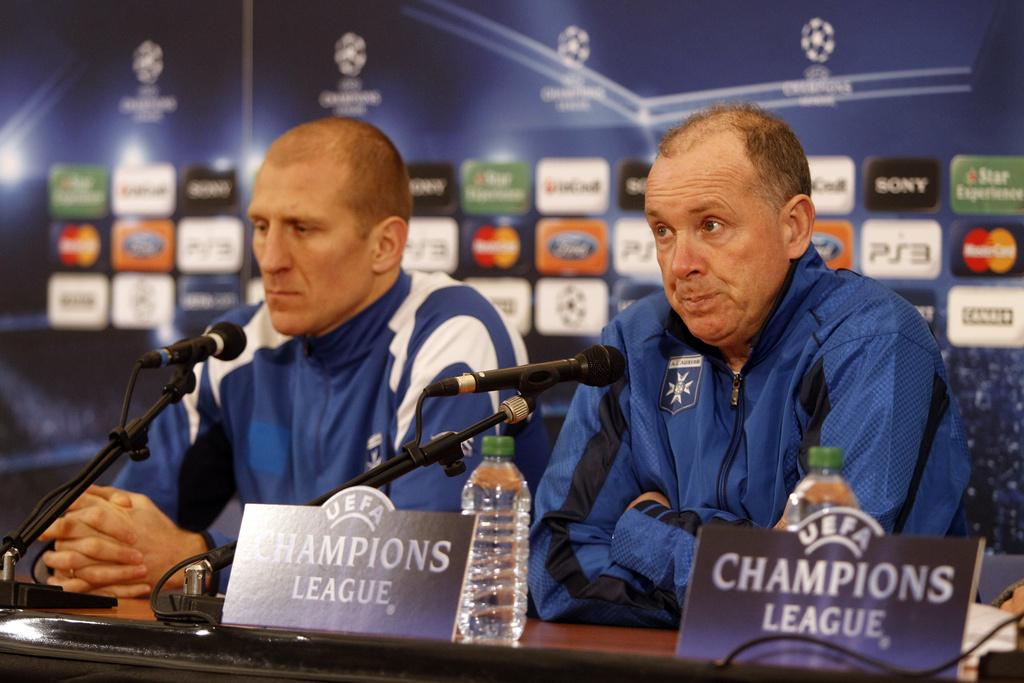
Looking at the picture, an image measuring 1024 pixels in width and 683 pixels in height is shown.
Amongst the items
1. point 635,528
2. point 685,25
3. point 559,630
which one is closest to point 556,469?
point 635,528

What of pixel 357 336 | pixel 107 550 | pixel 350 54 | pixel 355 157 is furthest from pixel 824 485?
pixel 350 54

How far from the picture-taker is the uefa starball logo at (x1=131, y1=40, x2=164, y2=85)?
3.78 meters

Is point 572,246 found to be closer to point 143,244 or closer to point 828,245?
point 828,245

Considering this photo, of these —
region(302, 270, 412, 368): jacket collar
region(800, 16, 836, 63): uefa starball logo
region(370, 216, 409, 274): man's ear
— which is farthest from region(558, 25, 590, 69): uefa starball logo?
region(302, 270, 412, 368): jacket collar

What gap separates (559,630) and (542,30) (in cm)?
204

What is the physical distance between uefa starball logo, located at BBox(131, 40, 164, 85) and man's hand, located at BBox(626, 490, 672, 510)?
2.33 metres

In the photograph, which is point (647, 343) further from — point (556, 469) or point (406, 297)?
point (406, 297)

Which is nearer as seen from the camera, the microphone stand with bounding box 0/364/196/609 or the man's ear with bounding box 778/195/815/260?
the microphone stand with bounding box 0/364/196/609

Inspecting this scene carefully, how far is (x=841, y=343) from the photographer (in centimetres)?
205

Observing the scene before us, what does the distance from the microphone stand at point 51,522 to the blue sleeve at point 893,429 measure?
109 cm

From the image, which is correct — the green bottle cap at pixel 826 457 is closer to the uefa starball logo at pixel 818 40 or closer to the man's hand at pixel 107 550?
the man's hand at pixel 107 550

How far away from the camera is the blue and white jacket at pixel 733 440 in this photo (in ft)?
6.35

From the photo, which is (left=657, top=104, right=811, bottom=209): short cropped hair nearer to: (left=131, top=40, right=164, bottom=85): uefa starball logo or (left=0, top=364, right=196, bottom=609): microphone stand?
(left=0, top=364, right=196, bottom=609): microphone stand

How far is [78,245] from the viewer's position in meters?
3.81
